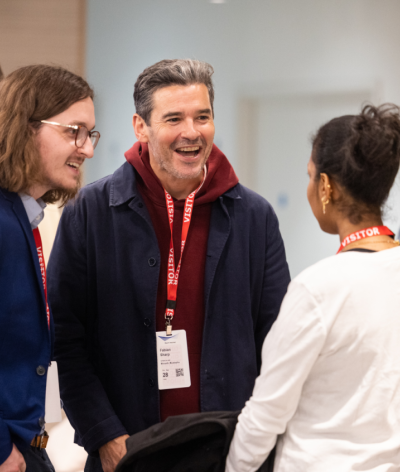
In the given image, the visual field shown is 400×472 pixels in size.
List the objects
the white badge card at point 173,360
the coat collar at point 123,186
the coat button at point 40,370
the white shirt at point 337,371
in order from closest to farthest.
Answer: the white shirt at point 337,371 → the coat button at point 40,370 → the white badge card at point 173,360 → the coat collar at point 123,186

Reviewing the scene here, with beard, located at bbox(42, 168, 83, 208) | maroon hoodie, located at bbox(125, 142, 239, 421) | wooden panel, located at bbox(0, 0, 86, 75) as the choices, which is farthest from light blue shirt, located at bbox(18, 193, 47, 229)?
wooden panel, located at bbox(0, 0, 86, 75)

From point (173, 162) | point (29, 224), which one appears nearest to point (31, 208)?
point (29, 224)

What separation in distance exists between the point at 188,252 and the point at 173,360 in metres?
0.39

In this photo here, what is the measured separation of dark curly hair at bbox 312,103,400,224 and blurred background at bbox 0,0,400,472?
2.50 metres

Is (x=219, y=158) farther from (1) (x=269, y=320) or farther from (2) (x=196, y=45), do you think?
(2) (x=196, y=45)

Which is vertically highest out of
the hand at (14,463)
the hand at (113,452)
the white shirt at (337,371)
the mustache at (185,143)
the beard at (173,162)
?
the mustache at (185,143)

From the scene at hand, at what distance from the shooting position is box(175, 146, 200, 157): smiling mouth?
194 centimetres

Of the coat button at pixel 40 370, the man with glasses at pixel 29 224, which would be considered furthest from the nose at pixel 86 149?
the coat button at pixel 40 370

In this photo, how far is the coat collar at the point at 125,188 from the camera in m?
1.90

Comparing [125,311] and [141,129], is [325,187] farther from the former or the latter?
[141,129]

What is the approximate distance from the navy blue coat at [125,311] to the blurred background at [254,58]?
193 centimetres

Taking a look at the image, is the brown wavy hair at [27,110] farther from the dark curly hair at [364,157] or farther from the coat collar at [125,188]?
the dark curly hair at [364,157]

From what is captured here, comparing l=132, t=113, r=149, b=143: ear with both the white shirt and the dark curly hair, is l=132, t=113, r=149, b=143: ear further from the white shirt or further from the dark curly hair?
the white shirt

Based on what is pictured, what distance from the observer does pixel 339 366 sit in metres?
1.14
